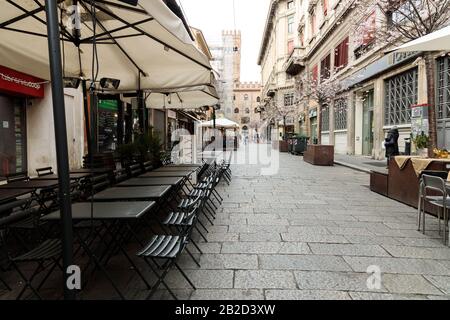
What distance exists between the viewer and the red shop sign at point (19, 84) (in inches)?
334

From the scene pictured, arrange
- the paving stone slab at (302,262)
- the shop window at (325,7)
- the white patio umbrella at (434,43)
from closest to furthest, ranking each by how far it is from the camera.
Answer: the paving stone slab at (302,262)
the white patio umbrella at (434,43)
the shop window at (325,7)

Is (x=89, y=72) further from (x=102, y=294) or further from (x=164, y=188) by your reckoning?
(x=102, y=294)

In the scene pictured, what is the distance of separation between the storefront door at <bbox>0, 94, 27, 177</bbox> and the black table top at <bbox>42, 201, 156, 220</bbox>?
266 inches

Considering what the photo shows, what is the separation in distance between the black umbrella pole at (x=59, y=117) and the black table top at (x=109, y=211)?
2.31ft

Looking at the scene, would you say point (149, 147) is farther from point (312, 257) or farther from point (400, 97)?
point (400, 97)

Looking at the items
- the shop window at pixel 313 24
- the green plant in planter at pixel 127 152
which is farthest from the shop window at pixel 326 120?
the green plant in planter at pixel 127 152

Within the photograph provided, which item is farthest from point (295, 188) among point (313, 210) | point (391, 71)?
point (391, 71)

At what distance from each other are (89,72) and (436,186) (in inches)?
244

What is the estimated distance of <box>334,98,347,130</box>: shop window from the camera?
22297mm

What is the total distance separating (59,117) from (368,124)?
19360 mm

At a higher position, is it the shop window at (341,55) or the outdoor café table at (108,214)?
the shop window at (341,55)

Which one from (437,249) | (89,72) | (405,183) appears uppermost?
(89,72)

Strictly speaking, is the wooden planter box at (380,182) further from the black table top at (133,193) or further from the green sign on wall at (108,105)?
the green sign on wall at (108,105)

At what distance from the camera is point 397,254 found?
394 centimetres
